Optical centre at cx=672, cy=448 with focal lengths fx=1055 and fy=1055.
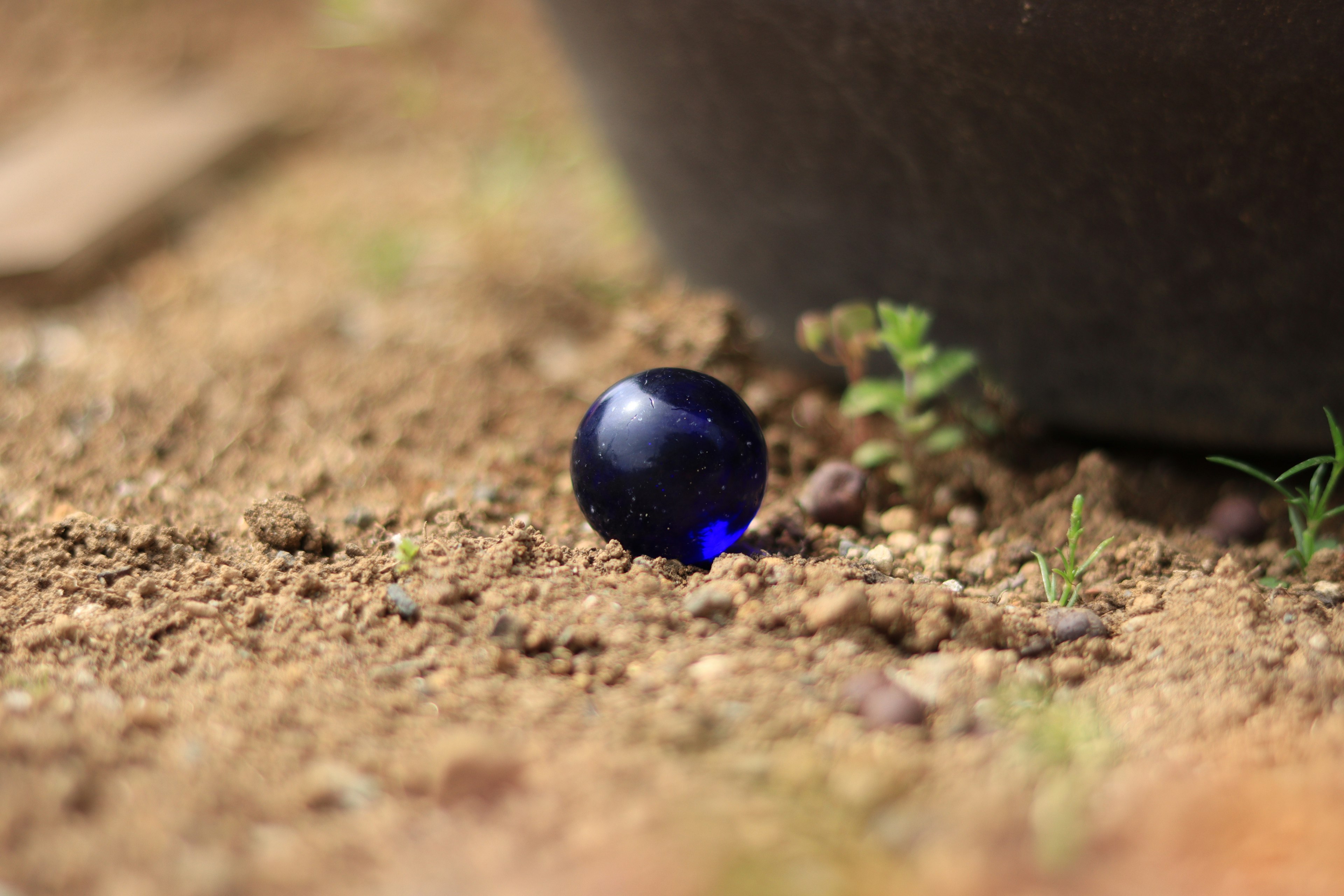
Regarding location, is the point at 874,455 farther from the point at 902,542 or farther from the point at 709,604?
the point at 709,604

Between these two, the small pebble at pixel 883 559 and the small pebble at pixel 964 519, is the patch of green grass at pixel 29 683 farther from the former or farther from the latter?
the small pebble at pixel 964 519

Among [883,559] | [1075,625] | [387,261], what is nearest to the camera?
[1075,625]

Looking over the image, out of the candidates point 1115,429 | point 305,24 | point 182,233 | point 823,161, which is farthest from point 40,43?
point 1115,429

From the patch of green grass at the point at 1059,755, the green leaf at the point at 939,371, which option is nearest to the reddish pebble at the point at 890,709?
the patch of green grass at the point at 1059,755

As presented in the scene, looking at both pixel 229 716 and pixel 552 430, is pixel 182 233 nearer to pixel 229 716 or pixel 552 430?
pixel 552 430

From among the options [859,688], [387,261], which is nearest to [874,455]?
[859,688]
